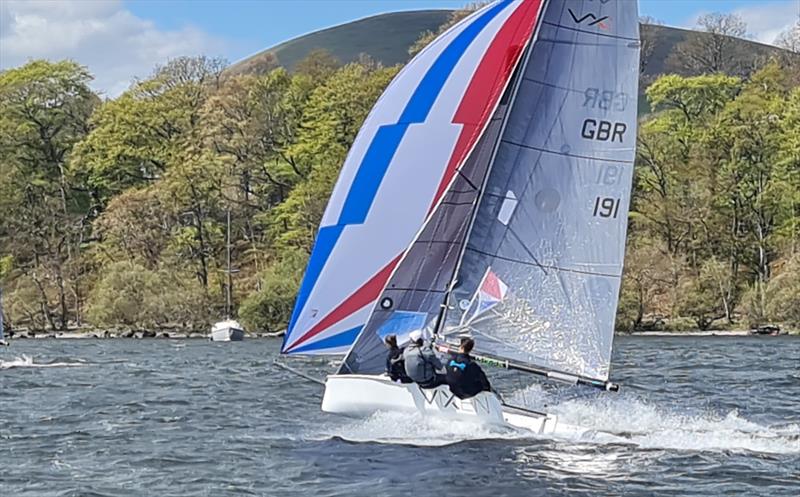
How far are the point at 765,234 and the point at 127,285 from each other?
28.7m

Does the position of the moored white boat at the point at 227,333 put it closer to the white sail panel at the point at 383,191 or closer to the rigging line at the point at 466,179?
→ the white sail panel at the point at 383,191

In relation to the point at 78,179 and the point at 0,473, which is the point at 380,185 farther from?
the point at 78,179

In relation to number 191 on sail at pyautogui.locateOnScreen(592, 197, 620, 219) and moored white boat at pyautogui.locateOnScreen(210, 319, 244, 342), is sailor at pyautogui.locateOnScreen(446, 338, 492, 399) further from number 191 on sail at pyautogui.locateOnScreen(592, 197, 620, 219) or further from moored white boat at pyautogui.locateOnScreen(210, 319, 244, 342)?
moored white boat at pyautogui.locateOnScreen(210, 319, 244, 342)

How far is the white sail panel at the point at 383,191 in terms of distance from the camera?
17391mm

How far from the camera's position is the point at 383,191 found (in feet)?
57.1

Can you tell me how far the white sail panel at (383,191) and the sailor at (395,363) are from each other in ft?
2.89

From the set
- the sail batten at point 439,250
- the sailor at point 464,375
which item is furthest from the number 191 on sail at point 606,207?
the sailor at point 464,375

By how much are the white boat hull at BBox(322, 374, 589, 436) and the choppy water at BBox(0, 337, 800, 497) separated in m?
0.17

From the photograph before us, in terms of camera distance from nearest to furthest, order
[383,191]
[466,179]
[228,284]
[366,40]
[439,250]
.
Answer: [466,179] → [383,191] → [439,250] → [228,284] → [366,40]

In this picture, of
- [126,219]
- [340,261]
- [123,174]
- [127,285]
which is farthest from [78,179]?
[340,261]

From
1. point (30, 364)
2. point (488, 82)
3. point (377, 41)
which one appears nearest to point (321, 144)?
point (30, 364)

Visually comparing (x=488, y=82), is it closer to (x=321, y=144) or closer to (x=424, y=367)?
(x=424, y=367)

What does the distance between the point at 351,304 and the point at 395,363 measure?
1327 mm

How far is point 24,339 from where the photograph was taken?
180 feet
